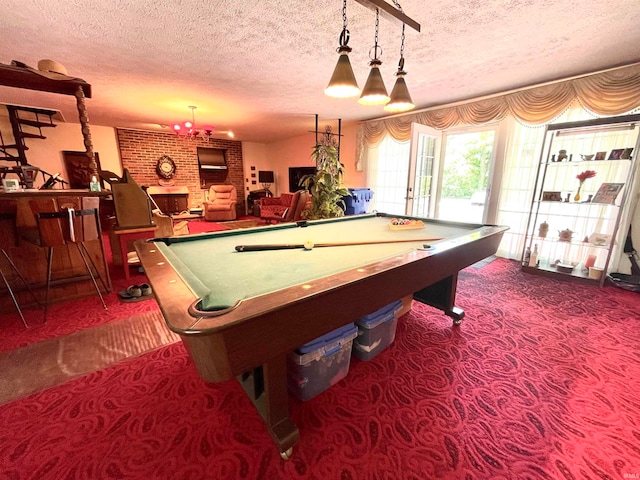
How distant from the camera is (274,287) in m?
0.96

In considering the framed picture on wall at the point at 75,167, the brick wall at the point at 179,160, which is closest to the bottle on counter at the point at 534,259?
the brick wall at the point at 179,160

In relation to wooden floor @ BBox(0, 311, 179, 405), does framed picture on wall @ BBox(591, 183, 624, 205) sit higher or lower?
higher

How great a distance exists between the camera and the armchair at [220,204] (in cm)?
686

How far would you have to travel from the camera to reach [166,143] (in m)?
6.74

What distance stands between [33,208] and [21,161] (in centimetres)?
370

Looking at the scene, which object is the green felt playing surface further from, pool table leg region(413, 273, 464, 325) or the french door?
the french door

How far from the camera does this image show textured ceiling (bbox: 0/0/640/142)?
1.77 metres

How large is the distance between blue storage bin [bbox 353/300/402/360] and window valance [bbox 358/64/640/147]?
125 inches

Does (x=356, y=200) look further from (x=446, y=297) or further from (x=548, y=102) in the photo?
(x=446, y=297)

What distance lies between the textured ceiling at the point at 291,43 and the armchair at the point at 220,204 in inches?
134

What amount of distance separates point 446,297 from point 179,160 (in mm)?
Answer: 7306

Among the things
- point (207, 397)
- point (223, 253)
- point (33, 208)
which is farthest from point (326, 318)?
point (33, 208)

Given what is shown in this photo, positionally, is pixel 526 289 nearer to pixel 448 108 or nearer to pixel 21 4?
pixel 448 108

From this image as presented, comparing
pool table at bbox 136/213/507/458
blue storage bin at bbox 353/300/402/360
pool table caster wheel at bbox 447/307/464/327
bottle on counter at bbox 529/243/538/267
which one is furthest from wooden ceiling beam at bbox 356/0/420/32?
bottle on counter at bbox 529/243/538/267
